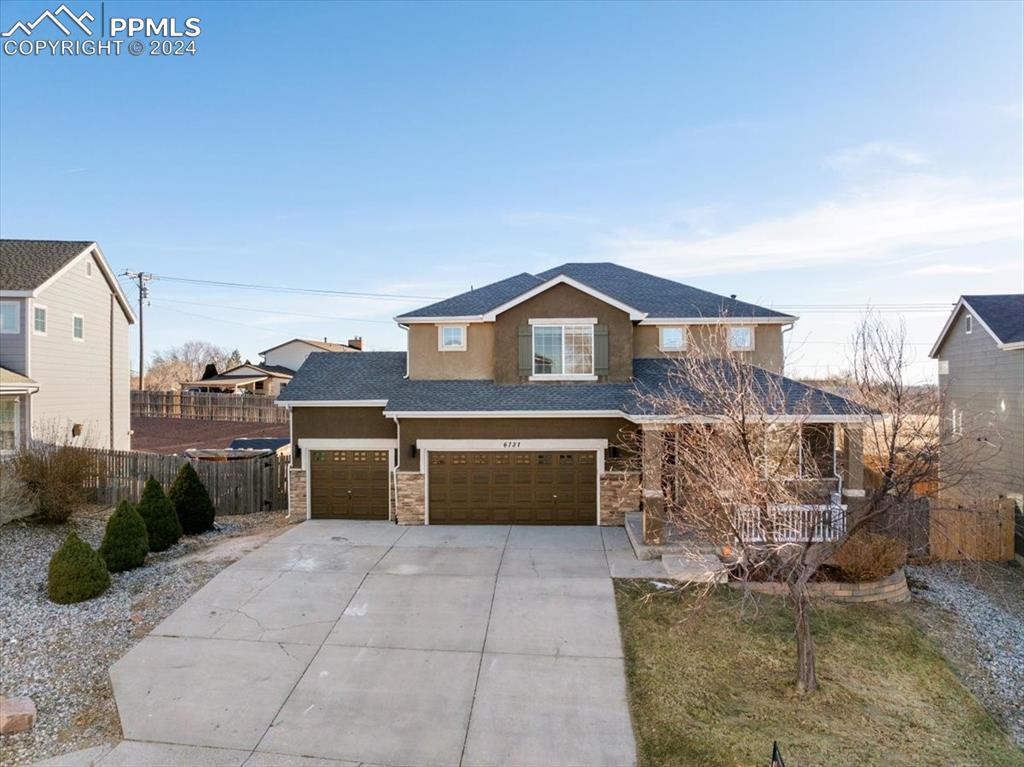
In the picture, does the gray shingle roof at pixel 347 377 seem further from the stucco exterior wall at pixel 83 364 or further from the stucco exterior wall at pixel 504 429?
the stucco exterior wall at pixel 83 364

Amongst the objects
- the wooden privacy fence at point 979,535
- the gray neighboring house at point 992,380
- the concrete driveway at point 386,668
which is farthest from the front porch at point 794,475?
the gray neighboring house at point 992,380

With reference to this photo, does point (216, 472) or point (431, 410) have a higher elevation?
point (431, 410)

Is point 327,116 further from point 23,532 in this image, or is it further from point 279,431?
point 279,431

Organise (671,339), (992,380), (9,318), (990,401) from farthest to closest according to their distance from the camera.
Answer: (9,318)
(990,401)
(992,380)
(671,339)

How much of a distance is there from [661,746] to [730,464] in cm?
327

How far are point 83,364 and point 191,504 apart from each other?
459 inches

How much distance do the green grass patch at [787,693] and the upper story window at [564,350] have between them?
708cm

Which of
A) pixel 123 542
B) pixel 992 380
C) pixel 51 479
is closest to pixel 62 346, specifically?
pixel 51 479

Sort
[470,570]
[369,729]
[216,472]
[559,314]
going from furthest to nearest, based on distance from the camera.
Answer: [216,472]
[559,314]
[470,570]
[369,729]

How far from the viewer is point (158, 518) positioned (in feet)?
40.5

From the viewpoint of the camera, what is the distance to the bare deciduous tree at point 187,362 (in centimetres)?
7469

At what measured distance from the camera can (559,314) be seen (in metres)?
15.2

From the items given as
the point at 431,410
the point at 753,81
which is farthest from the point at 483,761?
the point at 753,81

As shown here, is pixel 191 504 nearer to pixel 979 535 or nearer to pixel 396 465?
pixel 396 465
